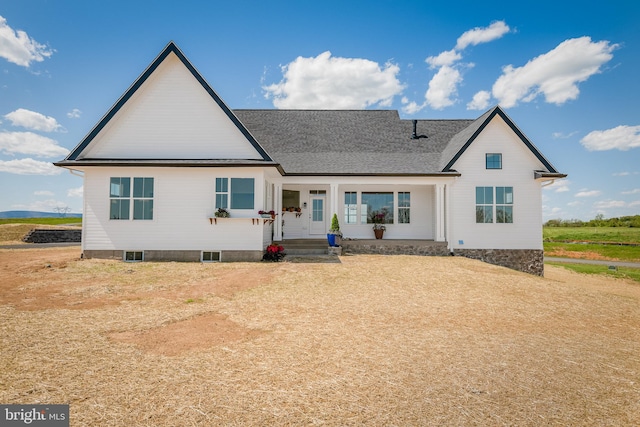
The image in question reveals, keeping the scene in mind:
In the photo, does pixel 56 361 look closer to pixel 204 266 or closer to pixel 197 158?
pixel 204 266

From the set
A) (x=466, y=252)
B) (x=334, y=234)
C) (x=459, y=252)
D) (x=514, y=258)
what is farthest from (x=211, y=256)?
(x=514, y=258)

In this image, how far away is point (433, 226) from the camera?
60.1ft

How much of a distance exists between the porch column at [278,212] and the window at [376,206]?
176 inches

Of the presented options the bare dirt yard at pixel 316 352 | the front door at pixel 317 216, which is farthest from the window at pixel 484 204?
the front door at pixel 317 216

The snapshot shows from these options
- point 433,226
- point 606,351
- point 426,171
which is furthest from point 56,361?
point 433,226

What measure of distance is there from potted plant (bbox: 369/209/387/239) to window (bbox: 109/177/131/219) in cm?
1155

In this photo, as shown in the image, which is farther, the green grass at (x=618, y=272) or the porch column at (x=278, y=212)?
the green grass at (x=618, y=272)

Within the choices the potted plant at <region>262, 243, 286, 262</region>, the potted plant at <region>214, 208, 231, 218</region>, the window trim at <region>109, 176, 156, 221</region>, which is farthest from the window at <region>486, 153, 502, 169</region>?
the window trim at <region>109, 176, 156, 221</region>

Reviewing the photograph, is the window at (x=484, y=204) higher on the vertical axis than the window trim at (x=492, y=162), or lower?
lower

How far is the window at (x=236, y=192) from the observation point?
1400 centimetres

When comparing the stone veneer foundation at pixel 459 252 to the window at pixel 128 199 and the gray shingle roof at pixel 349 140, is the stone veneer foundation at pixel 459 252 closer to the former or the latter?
the gray shingle roof at pixel 349 140

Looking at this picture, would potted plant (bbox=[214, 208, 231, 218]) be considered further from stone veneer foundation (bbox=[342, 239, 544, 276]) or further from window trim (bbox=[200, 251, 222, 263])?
stone veneer foundation (bbox=[342, 239, 544, 276])

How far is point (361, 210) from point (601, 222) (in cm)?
5893

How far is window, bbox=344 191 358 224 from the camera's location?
1853cm
